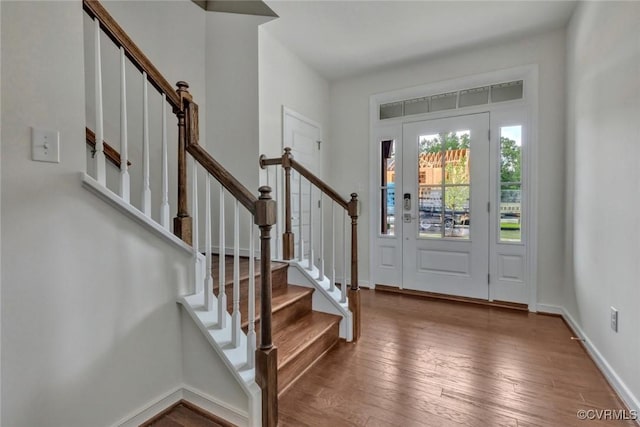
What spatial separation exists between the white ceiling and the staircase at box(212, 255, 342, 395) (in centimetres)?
221

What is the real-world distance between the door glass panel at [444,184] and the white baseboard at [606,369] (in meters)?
→ 1.18

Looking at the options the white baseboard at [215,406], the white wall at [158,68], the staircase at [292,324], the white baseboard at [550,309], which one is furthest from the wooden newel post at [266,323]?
the white baseboard at [550,309]

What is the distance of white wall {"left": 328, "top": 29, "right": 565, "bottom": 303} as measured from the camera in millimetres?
2984

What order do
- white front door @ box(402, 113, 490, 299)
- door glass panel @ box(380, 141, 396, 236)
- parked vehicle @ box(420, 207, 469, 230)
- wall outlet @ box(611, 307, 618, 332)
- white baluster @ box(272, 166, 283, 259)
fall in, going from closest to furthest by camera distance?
wall outlet @ box(611, 307, 618, 332) → white baluster @ box(272, 166, 283, 259) → white front door @ box(402, 113, 490, 299) → parked vehicle @ box(420, 207, 469, 230) → door glass panel @ box(380, 141, 396, 236)

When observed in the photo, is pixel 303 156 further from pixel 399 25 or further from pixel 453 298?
pixel 453 298

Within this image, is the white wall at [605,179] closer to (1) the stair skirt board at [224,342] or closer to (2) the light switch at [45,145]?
(1) the stair skirt board at [224,342]

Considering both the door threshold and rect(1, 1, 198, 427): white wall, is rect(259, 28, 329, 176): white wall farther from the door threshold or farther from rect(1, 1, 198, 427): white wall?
the door threshold

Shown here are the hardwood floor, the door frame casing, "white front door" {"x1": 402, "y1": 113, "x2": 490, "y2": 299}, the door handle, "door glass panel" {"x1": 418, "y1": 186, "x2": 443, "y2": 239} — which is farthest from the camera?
the door handle

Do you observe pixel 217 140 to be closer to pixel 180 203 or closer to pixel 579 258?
pixel 180 203

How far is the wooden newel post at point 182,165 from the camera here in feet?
5.64

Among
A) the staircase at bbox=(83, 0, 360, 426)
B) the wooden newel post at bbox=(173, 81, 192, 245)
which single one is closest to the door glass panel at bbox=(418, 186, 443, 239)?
the staircase at bbox=(83, 0, 360, 426)

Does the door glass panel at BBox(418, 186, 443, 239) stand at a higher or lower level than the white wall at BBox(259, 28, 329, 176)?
lower

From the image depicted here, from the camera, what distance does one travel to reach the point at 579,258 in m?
2.54

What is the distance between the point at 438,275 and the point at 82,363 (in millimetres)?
3276
